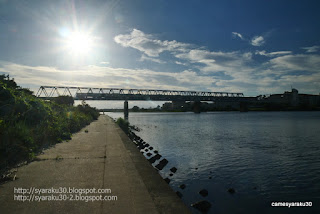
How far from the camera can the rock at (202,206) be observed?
8.78m

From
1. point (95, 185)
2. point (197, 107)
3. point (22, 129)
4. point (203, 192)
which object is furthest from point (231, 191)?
point (197, 107)

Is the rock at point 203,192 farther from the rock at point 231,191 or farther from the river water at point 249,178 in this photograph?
the rock at point 231,191

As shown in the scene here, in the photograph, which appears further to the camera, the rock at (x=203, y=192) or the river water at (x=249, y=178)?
the rock at (x=203, y=192)

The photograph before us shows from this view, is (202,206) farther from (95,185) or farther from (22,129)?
(22,129)

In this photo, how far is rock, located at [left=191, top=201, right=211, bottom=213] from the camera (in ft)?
28.8

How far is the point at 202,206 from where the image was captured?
8.88 metres

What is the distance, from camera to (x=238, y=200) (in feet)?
31.9

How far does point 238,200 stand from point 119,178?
6304 millimetres

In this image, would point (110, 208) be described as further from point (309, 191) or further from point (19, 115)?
point (309, 191)

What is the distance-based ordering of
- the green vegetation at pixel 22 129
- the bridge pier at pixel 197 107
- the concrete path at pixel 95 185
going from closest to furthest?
the concrete path at pixel 95 185, the green vegetation at pixel 22 129, the bridge pier at pixel 197 107

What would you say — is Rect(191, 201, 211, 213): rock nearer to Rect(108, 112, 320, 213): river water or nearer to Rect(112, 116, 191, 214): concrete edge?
Rect(108, 112, 320, 213): river water

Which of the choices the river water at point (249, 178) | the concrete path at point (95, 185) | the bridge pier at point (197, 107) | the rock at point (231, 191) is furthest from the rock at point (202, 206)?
the bridge pier at point (197, 107)

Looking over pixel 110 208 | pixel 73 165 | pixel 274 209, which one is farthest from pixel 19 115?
pixel 274 209

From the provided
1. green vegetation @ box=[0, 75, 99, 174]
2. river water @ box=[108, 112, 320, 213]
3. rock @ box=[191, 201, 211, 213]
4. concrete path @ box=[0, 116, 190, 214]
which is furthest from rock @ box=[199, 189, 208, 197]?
green vegetation @ box=[0, 75, 99, 174]
